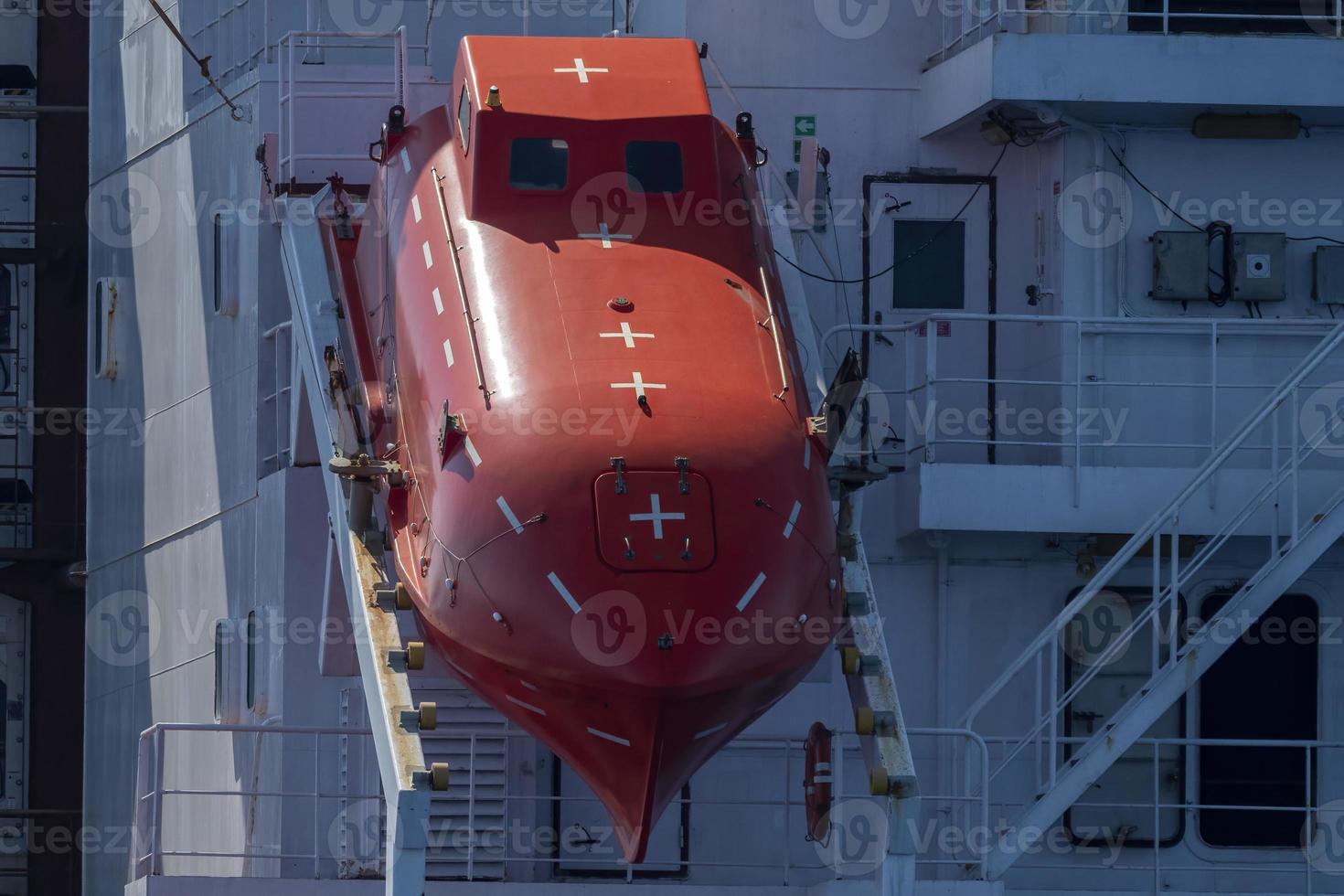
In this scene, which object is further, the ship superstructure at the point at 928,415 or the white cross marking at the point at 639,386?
the ship superstructure at the point at 928,415

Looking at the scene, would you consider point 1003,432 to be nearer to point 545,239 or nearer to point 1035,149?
point 1035,149

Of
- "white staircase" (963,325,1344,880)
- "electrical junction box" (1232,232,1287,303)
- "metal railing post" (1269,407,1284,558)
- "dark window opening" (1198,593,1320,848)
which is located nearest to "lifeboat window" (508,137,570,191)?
"white staircase" (963,325,1344,880)

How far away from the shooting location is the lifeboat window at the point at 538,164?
1420cm

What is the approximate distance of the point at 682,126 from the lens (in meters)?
14.3

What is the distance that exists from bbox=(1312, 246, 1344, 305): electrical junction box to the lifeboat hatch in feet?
23.3

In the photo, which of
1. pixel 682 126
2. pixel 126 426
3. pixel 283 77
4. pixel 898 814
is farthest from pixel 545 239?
pixel 126 426

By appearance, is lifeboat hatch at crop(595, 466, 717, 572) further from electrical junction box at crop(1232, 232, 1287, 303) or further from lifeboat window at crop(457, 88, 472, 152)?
electrical junction box at crop(1232, 232, 1287, 303)

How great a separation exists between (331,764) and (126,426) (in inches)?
306
